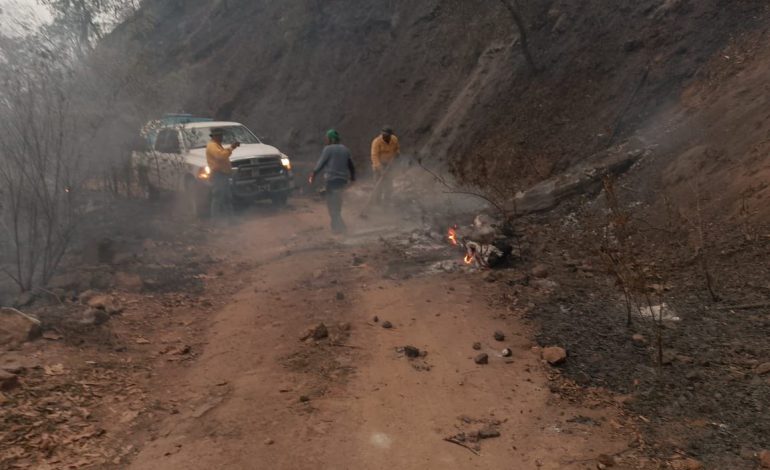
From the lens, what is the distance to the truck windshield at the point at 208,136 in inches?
501

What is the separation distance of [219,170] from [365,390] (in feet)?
23.9

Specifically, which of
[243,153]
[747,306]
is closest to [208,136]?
[243,153]

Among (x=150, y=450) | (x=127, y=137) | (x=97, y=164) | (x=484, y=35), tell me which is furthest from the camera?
(x=484, y=35)

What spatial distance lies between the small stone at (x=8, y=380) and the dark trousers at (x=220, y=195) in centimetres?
683

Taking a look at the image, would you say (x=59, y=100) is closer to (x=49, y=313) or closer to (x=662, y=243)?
(x=49, y=313)

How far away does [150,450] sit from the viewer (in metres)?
4.18

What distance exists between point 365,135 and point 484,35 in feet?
15.1

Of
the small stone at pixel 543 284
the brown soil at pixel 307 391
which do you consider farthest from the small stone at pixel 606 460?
the small stone at pixel 543 284

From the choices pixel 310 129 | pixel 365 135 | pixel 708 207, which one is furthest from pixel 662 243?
pixel 310 129

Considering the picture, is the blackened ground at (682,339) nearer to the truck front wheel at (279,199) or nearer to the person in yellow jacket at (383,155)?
the person in yellow jacket at (383,155)

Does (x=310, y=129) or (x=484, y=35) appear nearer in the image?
(x=484, y=35)

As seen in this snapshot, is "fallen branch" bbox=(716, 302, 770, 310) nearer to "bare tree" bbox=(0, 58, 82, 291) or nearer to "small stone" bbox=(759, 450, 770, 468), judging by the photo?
"small stone" bbox=(759, 450, 770, 468)

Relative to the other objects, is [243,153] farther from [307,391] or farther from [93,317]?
[307,391]

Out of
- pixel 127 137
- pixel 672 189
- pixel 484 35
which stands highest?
pixel 484 35
